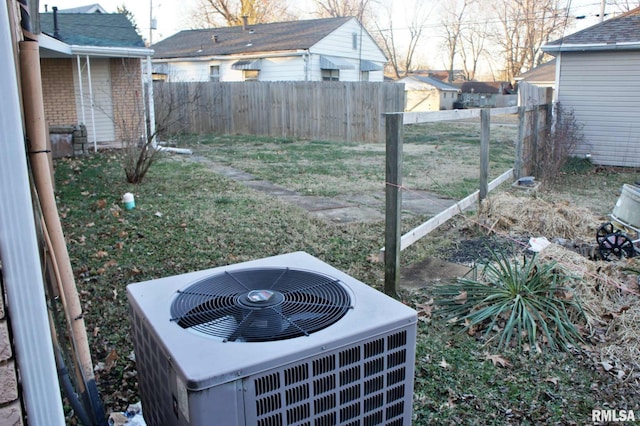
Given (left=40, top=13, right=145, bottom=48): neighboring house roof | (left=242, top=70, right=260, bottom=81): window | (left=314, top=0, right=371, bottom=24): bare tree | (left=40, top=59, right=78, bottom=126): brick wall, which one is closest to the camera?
(left=40, top=13, right=145, bottom=48): neighboring house roof

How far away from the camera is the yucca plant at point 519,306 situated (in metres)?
3.72

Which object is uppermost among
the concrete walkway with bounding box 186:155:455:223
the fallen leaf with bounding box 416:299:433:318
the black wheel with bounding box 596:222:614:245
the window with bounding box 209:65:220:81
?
the window with bounding box 209:65:220:81

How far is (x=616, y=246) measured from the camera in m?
5.22

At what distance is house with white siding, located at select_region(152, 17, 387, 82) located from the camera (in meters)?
23.1

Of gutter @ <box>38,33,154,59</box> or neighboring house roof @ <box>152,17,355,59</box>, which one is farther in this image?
neighboring house roof @ <box>152,17,355,59</box>

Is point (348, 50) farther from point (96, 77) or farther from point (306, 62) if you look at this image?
point (96, 77)

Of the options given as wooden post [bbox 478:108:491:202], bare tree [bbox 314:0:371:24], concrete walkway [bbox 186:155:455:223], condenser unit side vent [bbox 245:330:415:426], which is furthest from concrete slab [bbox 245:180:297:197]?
bare tree [bbox 314:0:371:24]

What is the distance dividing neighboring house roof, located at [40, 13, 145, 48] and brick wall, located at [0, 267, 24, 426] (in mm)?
13564

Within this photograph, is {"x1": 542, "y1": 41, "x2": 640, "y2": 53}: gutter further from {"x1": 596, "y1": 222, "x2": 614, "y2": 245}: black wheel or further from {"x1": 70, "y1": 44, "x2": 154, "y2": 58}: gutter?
{"x1": 70, "y1": 44, "x2": 154, "y2": 58}: gutter

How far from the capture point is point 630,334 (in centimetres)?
365

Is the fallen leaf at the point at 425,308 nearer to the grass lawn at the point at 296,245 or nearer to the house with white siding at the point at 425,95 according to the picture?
the grass lawn at the point at 296,245

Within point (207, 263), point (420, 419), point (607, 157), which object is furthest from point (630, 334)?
point (607, 157)

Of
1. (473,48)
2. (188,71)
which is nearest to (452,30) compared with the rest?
(473,48)

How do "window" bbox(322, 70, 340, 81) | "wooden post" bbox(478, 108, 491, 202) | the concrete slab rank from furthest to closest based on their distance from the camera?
"window" bbox(322, 70, 340, 81)
the concrete slab
"wooden post" bbox(478, 108, 491, 202)
